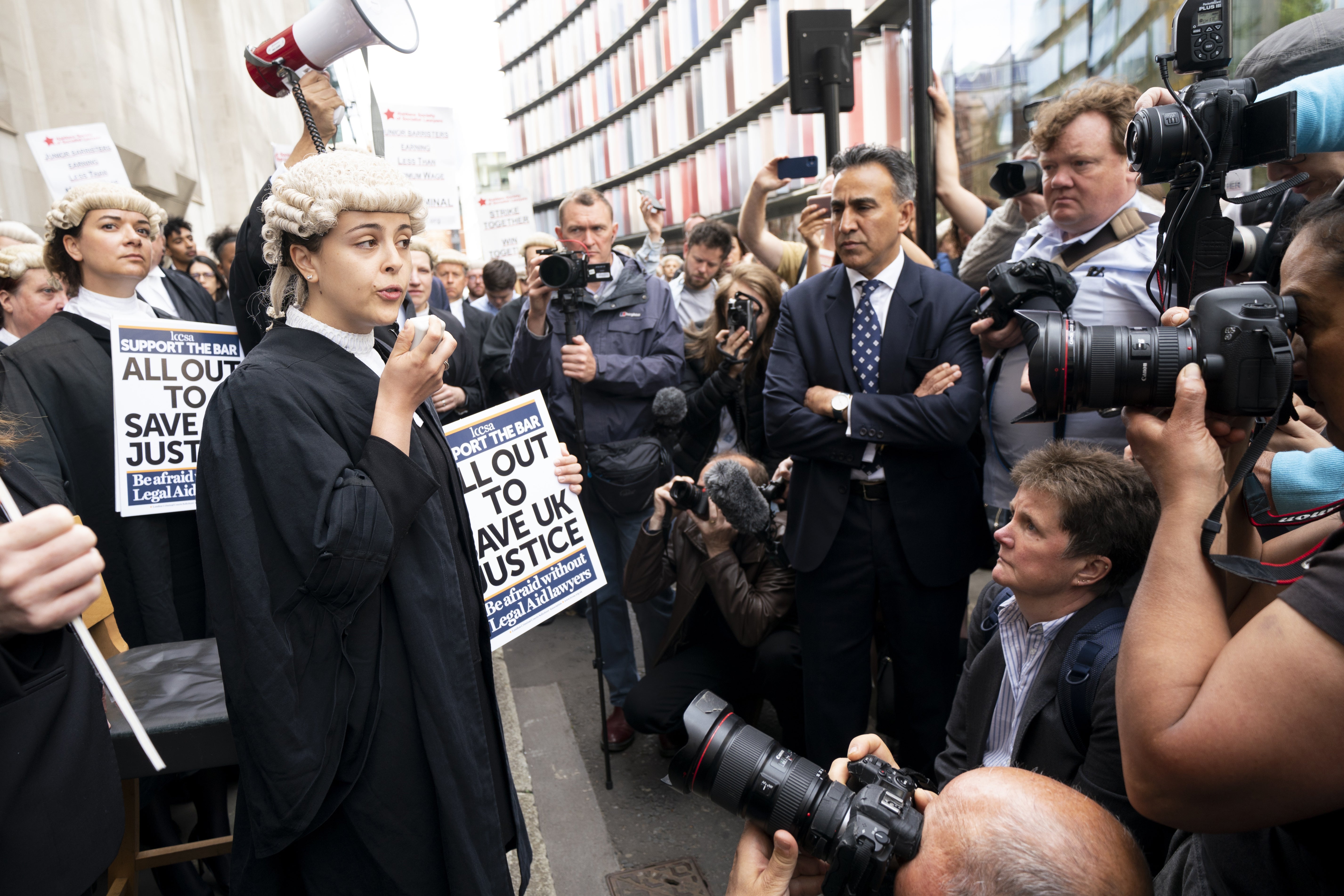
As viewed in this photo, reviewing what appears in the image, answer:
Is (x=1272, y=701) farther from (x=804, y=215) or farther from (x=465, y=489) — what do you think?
(x=804, y=215)

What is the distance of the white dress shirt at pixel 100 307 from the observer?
281 cm

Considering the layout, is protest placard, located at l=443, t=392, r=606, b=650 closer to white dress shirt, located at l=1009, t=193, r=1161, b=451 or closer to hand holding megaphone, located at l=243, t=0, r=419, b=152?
hand holding megaphone, located at l=243, t=0, r=419, b=152

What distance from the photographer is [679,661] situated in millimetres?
3129

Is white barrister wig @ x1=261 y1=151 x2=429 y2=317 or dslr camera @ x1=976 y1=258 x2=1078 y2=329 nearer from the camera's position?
white barrister wig @ x1=261 y1=151 x2=429 y2=317

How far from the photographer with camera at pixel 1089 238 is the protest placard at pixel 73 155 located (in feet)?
15.1

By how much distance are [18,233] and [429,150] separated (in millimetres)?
2872

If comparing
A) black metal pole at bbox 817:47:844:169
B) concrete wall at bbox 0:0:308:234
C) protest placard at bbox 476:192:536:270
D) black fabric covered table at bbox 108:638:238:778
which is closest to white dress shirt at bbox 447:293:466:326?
protest placard at bbox 476:192:536:270

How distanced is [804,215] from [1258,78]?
6.33ft

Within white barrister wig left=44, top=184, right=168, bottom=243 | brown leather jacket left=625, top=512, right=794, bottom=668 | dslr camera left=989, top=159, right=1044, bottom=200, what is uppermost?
white barrister wig left=44, top=184, right=168, bottom=243

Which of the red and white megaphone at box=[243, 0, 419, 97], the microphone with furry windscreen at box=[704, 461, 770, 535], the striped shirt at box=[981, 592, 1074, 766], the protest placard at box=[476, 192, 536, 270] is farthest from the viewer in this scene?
the protest placard at box=[476, 192, 536, 270]

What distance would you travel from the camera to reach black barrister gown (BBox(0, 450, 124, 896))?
1.05 metres

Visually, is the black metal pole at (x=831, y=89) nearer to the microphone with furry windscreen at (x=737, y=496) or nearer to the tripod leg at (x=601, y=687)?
the microphone with furry windscreen at (x=737, y=496)

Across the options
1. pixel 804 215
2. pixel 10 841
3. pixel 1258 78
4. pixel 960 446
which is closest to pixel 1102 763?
pixel 960 446

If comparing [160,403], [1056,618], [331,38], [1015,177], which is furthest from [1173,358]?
[160,403]
